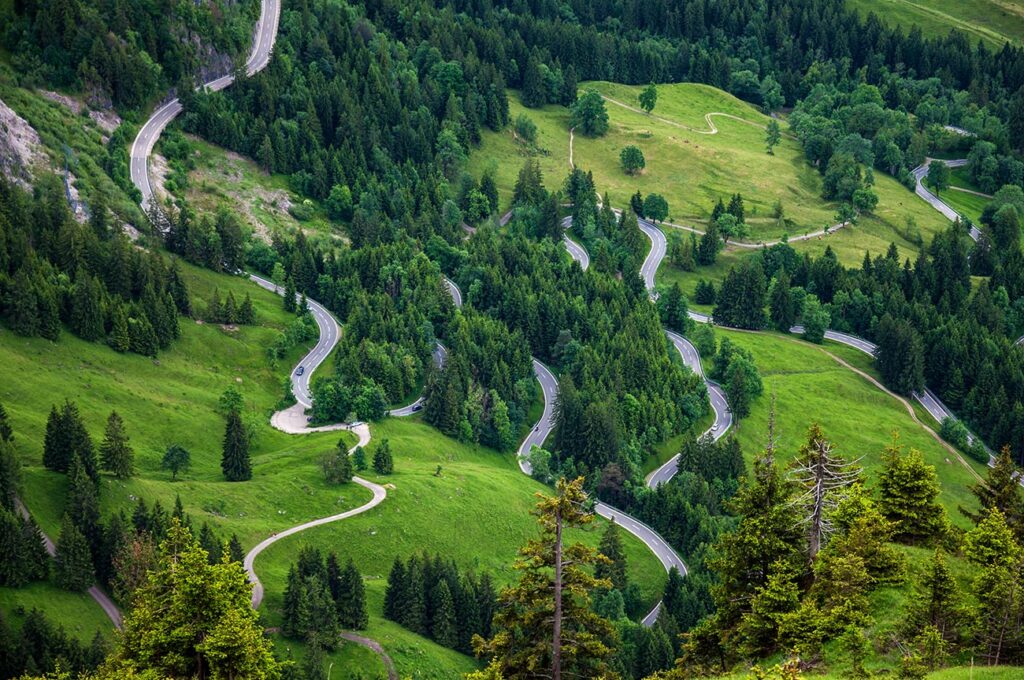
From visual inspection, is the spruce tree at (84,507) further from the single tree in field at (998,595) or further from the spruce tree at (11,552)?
the single tree in field at (998,595)

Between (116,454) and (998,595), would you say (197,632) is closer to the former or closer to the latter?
(998,595)

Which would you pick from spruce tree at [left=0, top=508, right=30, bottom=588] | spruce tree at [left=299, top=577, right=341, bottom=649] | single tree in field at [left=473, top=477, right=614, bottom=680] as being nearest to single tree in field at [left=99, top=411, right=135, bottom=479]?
spruce tree at [left=0, top=508, right=30, bottom=588]

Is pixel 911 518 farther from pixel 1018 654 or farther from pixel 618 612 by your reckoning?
pixel 618 612

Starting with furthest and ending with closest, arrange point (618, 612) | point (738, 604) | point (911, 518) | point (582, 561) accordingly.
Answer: point (618, 612)
point (911, 518)
point (738, 604)
point (582, 561)

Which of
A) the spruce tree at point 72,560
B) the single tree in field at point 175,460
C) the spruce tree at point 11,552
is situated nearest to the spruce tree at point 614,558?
the single tree in field at point 175,460

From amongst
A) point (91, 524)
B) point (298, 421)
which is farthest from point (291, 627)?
point (298, 421)

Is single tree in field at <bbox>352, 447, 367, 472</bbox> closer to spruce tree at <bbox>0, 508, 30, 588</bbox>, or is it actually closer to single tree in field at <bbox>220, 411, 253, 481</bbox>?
single tree in field at <bbox>220, 411, 253, 481</bbox>
